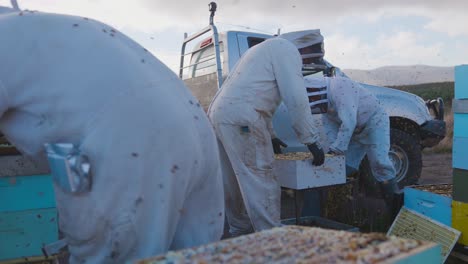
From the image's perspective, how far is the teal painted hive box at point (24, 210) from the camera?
196cm

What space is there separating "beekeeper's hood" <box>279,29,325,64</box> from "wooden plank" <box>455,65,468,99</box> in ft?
7.71

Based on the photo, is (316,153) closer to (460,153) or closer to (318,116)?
(460,153)

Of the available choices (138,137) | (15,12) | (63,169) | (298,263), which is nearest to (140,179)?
(138,137)

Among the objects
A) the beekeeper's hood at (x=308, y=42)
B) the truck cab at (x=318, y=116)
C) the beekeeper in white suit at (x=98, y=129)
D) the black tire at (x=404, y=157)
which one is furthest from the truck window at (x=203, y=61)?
the beekeeper in white suit at (x=98, y=129)

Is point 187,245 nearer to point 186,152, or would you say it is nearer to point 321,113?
point 186,152

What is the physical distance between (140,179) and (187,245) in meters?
0.46

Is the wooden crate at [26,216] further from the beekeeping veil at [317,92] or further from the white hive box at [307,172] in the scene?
the beekeeping veil at [317,92]

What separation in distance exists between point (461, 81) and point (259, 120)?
1505 millimetres

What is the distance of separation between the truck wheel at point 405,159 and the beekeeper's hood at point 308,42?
1.65 meters

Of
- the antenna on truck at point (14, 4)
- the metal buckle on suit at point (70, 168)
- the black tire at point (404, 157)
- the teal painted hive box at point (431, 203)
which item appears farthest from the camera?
the black tire at point (404, 157)

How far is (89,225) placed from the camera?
1.50 m

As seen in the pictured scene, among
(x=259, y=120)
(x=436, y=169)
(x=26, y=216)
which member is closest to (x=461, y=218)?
(x=259, y=120)

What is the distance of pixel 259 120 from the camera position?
10.9 ft

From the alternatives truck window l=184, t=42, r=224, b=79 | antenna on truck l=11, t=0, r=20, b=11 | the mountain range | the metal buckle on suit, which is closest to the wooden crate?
the metal buckle on suit
